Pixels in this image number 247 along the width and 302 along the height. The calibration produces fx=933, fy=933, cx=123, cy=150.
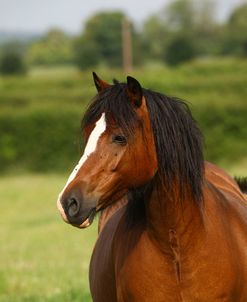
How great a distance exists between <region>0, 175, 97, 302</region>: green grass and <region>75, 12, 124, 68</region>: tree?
33.1 m

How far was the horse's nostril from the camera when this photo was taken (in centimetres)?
425

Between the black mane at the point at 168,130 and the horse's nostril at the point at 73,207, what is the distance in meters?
0.41

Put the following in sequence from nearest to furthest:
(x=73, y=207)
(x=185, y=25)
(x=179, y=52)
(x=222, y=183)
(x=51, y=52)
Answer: (x=73, y=207) < (x=222, y=183) < (x=179, y=52) < (x=51, y=52) < (x=185, y=25)

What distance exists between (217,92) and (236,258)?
35356 mm

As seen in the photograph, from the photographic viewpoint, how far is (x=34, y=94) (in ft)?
141

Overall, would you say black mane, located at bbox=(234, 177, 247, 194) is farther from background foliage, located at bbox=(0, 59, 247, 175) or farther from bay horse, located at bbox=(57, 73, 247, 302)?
background foliage, located at bbox=(0, 59, 247, 175)

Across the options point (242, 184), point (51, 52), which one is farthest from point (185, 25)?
point (242, 184)

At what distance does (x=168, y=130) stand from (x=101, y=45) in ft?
208

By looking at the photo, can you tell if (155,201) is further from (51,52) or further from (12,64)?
(51,52)

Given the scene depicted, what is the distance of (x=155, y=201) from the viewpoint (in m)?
4.71

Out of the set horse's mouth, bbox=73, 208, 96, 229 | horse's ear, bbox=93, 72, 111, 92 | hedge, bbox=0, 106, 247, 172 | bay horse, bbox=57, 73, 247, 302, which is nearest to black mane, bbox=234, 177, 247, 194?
bay horse, bbox=57, 73, 247, 302

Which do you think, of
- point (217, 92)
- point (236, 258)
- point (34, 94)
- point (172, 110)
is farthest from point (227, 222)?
point (34, 94)

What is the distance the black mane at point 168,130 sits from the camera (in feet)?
14.7

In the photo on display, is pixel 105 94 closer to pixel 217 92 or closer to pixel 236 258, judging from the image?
pixel 236 258
